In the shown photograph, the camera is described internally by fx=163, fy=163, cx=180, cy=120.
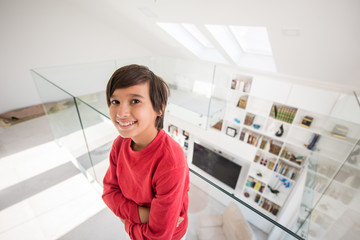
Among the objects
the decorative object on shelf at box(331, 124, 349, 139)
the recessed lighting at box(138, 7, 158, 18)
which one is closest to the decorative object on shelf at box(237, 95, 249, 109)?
the decorative object on shelf at box(331, 124, 349, 139)

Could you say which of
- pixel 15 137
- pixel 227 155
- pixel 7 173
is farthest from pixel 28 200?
pixel 227 155

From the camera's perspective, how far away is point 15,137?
3.11 metres

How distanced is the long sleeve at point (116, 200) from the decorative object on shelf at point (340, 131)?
2491mm

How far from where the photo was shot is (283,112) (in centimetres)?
303

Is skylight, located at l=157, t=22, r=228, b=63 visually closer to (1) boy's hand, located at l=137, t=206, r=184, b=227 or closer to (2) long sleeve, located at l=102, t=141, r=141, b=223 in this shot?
(2) long sleeve, located at l=102, t=141, r=141, b=223

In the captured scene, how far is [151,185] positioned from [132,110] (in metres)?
0.33

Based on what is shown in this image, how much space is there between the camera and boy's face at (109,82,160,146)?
0.63m

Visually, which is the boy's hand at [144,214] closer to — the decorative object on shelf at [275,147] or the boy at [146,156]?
the boy at [146,156]

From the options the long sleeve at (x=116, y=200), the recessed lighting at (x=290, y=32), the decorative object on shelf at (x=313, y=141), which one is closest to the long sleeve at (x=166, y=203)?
the long sleeve at (x=116, y=200)

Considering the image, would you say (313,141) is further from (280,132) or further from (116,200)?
(116,200)

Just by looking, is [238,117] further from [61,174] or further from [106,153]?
[61,174]

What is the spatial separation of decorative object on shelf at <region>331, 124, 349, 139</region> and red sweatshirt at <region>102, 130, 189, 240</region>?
2288 millimetres

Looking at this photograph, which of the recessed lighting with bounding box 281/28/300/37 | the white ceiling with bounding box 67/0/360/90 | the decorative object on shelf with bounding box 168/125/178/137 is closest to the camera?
the white ceiling with bounding box 67/0/360/90

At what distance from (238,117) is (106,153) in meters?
3.02
